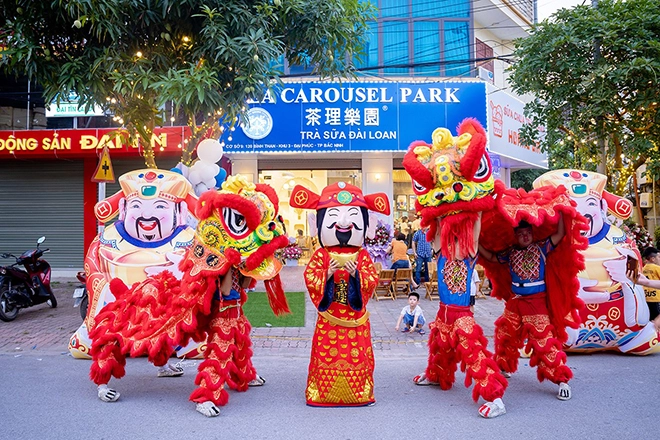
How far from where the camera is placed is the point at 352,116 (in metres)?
14.0

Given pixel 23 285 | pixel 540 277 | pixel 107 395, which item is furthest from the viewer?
pixel 23 285

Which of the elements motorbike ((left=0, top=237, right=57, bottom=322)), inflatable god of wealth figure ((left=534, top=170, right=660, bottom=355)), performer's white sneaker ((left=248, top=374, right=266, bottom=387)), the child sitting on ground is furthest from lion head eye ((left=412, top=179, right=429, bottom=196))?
motorbike ((left=0, top=237, right=57, bottom=322))

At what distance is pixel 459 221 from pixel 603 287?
8.67ft

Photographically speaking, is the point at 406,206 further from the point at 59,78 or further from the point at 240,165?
the point at 59,78

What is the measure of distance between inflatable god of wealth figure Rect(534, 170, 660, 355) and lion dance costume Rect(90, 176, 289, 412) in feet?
11.9

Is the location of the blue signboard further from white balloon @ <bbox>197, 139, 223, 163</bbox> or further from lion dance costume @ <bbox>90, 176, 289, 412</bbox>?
lion dance costume @ <bbox>90, 176, 289, 412</bbox>

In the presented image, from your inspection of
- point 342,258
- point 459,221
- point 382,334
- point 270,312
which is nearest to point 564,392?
point 459,221

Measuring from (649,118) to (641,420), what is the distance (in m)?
6.10

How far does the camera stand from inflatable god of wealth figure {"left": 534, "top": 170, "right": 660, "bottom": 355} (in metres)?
6.21

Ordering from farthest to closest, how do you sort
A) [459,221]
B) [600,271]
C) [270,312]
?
[270,312] → [600,271] → [459,221]

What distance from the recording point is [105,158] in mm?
7734

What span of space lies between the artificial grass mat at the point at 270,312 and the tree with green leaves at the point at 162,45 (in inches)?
126

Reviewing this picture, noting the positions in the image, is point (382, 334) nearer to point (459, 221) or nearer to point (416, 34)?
point (459, 221)

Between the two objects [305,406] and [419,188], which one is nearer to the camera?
[305,406]
